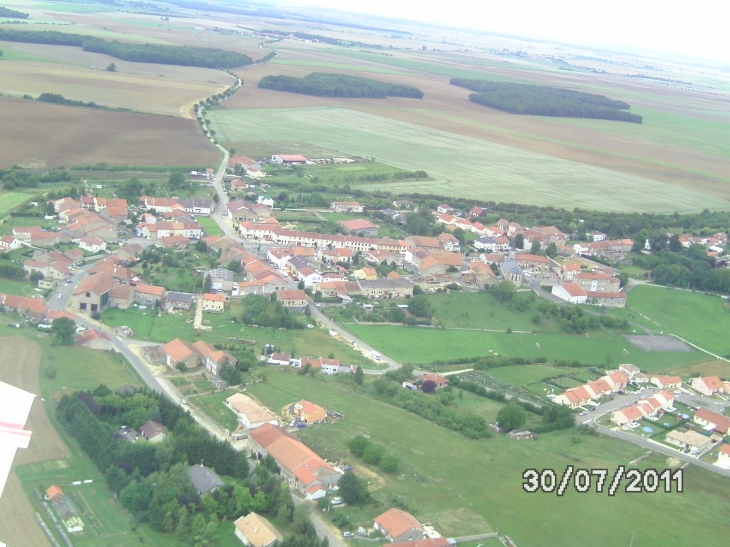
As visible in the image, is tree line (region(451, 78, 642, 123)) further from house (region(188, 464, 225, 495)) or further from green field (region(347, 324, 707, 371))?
house (region(188, 464, 225, 495))

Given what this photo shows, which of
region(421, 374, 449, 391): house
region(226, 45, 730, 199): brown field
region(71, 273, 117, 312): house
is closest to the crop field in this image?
region(226, 45, 730, 199): brown field

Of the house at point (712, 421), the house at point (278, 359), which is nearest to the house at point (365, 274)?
the house at point (278, 359)

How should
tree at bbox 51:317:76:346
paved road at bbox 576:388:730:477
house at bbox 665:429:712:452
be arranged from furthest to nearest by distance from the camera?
tree at bbox 51:317:76:346 < house at bbox 665:429:712:452 < paved road at bbox 576:388:730:477

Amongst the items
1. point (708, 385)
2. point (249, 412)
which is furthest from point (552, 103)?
point (249, 412)

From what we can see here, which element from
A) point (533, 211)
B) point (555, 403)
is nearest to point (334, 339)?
point (555, 403)

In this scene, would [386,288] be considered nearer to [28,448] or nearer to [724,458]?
[724,458]

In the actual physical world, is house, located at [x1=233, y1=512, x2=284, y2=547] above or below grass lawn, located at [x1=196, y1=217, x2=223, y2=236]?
above
